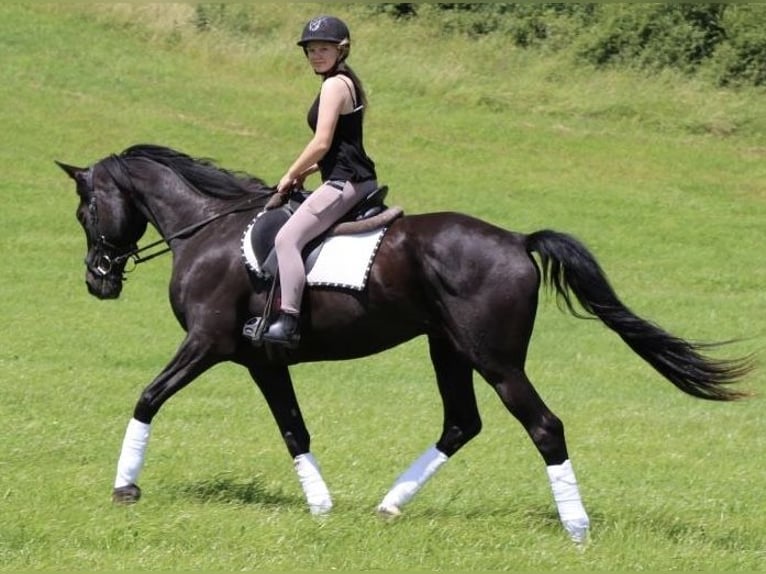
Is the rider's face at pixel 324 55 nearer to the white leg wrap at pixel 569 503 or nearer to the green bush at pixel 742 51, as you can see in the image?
the white leg wrap at pixel 569 503

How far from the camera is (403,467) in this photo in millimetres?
11875

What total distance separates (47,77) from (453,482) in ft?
98.9

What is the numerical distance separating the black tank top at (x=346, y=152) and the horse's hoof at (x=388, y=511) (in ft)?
7.24

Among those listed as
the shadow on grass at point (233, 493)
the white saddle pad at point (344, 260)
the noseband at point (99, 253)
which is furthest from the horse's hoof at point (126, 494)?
the white saddle pad at point (344, 260)

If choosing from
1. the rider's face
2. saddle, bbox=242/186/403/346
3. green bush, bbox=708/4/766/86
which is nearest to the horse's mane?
saddle, bbox=242/186/403/346

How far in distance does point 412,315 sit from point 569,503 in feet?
5.32

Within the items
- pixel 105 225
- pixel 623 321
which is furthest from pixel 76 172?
pixel 623 321

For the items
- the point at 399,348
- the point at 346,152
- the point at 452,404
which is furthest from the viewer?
the point at 399,348

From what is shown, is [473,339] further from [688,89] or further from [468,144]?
[688,89]

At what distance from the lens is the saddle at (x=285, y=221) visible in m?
9.31

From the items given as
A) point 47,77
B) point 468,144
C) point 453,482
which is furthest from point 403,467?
point 47,77

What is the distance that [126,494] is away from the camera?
9.38m

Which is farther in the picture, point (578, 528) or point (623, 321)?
point (623, 321)

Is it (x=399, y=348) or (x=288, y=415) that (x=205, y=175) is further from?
(x=399, y=348)
